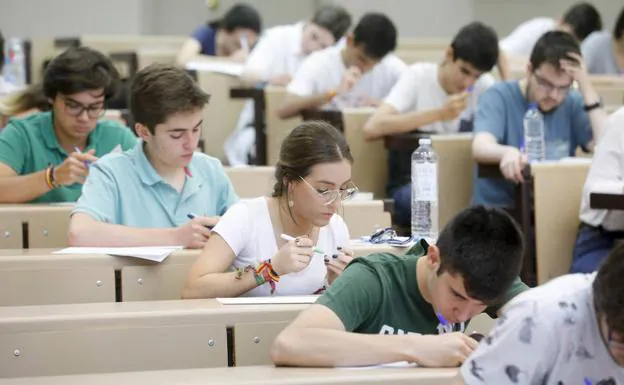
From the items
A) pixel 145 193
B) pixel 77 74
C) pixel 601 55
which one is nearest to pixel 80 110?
pixel 77 74

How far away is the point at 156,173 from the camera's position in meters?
3.36

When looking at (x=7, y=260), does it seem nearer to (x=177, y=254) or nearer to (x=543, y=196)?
(x=177, y=254)

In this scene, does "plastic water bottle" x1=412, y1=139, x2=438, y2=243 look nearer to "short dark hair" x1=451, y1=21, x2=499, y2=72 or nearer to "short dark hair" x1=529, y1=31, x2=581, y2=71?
"short dark hair" x1=529, y1=31, x2=581, y2=71

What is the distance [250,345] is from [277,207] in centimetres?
50

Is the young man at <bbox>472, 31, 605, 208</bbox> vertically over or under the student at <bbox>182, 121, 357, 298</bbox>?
over

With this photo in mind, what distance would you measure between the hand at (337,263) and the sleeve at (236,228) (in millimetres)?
221

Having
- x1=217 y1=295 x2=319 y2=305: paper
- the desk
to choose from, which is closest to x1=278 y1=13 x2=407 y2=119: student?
the desk

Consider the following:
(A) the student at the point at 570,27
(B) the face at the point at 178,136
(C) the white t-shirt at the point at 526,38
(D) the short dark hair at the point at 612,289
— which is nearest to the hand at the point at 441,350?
(D) the short dark hair at the point at 612,289

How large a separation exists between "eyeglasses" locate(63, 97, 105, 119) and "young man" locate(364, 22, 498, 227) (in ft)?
5.19

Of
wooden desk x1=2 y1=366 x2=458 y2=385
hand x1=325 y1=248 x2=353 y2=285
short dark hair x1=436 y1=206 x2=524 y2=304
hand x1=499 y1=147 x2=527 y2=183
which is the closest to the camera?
wooden desk x1=2 y1=366 x2=458 y2=385

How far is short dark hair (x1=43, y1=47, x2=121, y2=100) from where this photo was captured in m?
3.78

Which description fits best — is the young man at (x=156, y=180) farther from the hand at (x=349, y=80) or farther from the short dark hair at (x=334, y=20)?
the short dark hair at (x=334, y=20)

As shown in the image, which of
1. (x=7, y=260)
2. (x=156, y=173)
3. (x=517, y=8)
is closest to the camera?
(x=7, y=260)

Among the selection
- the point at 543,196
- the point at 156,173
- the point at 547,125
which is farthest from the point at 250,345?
the point at 547,125
